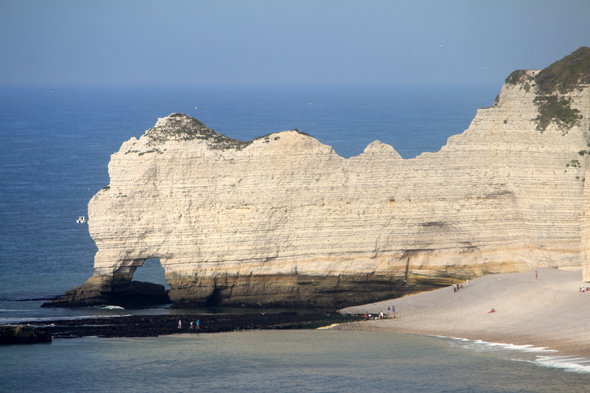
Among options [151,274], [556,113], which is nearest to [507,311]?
[556,113]

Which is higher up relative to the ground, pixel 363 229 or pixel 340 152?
pixel 340 152

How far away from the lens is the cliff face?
39.9 meters

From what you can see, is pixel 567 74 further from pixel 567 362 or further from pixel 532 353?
pixel 567 362

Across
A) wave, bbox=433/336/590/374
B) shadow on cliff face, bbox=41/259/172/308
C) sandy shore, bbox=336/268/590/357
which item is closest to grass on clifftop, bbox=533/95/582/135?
sandy shore, bbox=336/268/590/357

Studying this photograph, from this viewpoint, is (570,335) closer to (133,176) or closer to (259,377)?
(259,377)

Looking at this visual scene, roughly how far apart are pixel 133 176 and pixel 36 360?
11.6 m

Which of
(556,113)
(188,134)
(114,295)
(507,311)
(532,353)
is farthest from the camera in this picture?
(114,295)

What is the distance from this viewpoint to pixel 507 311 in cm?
3684

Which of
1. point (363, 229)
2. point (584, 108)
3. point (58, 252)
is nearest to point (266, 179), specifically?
point (363, 229)

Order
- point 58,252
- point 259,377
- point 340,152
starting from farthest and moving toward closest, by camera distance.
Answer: point 340,152
point 58,252
point 259,377

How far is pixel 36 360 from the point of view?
107ft

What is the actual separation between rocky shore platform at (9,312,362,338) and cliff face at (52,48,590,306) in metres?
2.43

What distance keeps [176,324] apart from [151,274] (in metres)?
13.1

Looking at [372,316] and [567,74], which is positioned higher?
[567,74]
